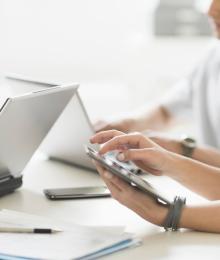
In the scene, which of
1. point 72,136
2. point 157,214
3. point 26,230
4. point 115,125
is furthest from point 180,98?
point 26,230

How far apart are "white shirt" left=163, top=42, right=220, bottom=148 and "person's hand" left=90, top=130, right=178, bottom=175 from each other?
0.90 metres

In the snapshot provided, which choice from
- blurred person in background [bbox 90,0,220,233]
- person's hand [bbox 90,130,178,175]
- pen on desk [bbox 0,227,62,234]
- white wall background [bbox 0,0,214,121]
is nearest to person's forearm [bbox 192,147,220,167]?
blurred person in background [bbox 90,0,220,233]

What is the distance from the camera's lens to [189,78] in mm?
2367

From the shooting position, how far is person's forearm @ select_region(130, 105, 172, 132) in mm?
2193

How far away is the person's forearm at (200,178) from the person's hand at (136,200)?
0.16 meters

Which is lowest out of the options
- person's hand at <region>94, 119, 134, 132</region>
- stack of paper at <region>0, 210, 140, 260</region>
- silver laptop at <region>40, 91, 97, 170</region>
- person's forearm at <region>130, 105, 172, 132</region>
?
stack of paper at <region>0, 210, 140, 260</region>

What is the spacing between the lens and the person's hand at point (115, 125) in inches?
73.2

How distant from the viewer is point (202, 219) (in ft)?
4.06

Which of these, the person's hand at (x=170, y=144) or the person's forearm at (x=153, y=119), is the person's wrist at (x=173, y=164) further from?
the person's forearm at (x=153, y=119)

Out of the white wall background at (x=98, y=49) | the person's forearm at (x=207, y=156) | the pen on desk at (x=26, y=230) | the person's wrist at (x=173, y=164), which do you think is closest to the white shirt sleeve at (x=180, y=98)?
the person's forearm at (x=207, y=156)

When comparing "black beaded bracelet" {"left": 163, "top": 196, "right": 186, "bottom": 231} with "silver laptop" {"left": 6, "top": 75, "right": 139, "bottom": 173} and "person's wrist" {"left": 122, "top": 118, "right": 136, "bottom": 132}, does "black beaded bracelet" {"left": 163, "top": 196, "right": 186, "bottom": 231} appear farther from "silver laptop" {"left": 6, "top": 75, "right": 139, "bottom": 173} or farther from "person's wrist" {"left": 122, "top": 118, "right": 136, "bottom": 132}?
"person's wrist" {"left": 122, "top": 118, "right": 136, "bottom": 132}

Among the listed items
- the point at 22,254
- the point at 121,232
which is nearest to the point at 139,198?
the point at 121,232

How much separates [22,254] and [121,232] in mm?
223

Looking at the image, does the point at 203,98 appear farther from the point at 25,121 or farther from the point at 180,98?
the point at 25,121
